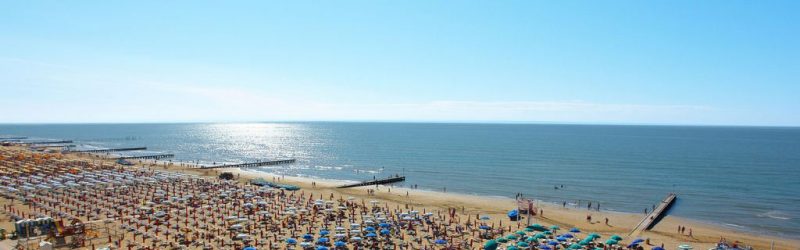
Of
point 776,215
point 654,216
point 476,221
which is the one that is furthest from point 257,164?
point 776,215

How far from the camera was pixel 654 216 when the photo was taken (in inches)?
1772

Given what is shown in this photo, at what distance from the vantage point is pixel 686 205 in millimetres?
53250

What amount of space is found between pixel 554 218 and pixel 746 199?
28821 mm

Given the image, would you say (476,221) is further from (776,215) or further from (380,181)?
(380,181)

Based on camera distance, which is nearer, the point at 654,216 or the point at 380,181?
the point at 654,216

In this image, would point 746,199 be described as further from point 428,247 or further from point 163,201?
point 163,201

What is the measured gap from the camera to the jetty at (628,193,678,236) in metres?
40.6

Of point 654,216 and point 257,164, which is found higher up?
point 654,216

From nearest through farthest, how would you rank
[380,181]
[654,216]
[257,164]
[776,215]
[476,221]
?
1. [476,221]
2. [654,216]
3. [776,215]
4. [380,181]
5. [257,164]

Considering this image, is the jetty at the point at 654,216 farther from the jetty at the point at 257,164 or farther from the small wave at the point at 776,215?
the jetty at the point at 257,164

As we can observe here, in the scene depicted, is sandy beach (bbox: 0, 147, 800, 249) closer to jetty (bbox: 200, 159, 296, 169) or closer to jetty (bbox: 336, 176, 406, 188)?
jetty (bbox: 336, 176, 406, 188)

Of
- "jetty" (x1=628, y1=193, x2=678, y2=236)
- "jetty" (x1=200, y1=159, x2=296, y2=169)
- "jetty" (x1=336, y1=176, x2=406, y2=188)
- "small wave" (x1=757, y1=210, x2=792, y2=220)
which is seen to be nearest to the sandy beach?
"jetty" (x1=628, y1=193, x2=678, y2=236)

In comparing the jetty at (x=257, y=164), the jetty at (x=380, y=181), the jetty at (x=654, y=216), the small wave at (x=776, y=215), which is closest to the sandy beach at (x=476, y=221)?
the jetty at (x=654, y=216)

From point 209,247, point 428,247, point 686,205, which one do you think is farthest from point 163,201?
point 686,205
